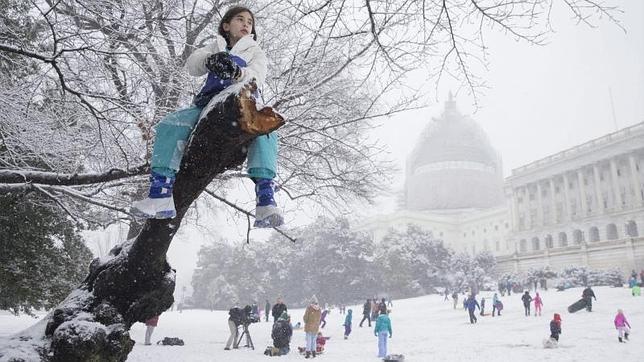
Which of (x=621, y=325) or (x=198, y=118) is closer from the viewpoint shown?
(x=198, y=118)

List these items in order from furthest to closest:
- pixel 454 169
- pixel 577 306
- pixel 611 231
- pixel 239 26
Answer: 1. pixel 454 169
2. pixel 611 231
3. pixel 577 306
4. pixel 239 26

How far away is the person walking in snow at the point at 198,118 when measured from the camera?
2.10 meters

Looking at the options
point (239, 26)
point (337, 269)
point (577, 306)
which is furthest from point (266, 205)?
point (337, 269)

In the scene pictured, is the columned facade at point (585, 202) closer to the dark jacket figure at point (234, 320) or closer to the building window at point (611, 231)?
the building window at point (611, 231)

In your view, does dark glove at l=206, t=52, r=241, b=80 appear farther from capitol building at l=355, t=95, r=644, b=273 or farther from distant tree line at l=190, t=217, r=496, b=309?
capitol building at l=355, t=95, r=644, b=273

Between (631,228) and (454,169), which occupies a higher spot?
(454,169)

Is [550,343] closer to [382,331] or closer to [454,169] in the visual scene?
[382,331]

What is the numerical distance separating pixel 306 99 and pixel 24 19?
12.2 ft

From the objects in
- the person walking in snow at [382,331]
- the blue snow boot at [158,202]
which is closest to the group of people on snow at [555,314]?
the person walking in snow at [382,331]

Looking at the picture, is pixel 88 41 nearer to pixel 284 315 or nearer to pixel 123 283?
pixel 123 283

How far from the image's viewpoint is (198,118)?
7.51 ft

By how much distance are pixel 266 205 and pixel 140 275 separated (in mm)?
859

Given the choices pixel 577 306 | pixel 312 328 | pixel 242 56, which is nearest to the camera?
pixel 242 56

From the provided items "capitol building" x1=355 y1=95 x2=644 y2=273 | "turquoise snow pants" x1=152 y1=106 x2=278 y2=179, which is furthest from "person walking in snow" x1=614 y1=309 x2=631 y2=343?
"capitol building" x1=355 y1=95 x2=644 y2=273
